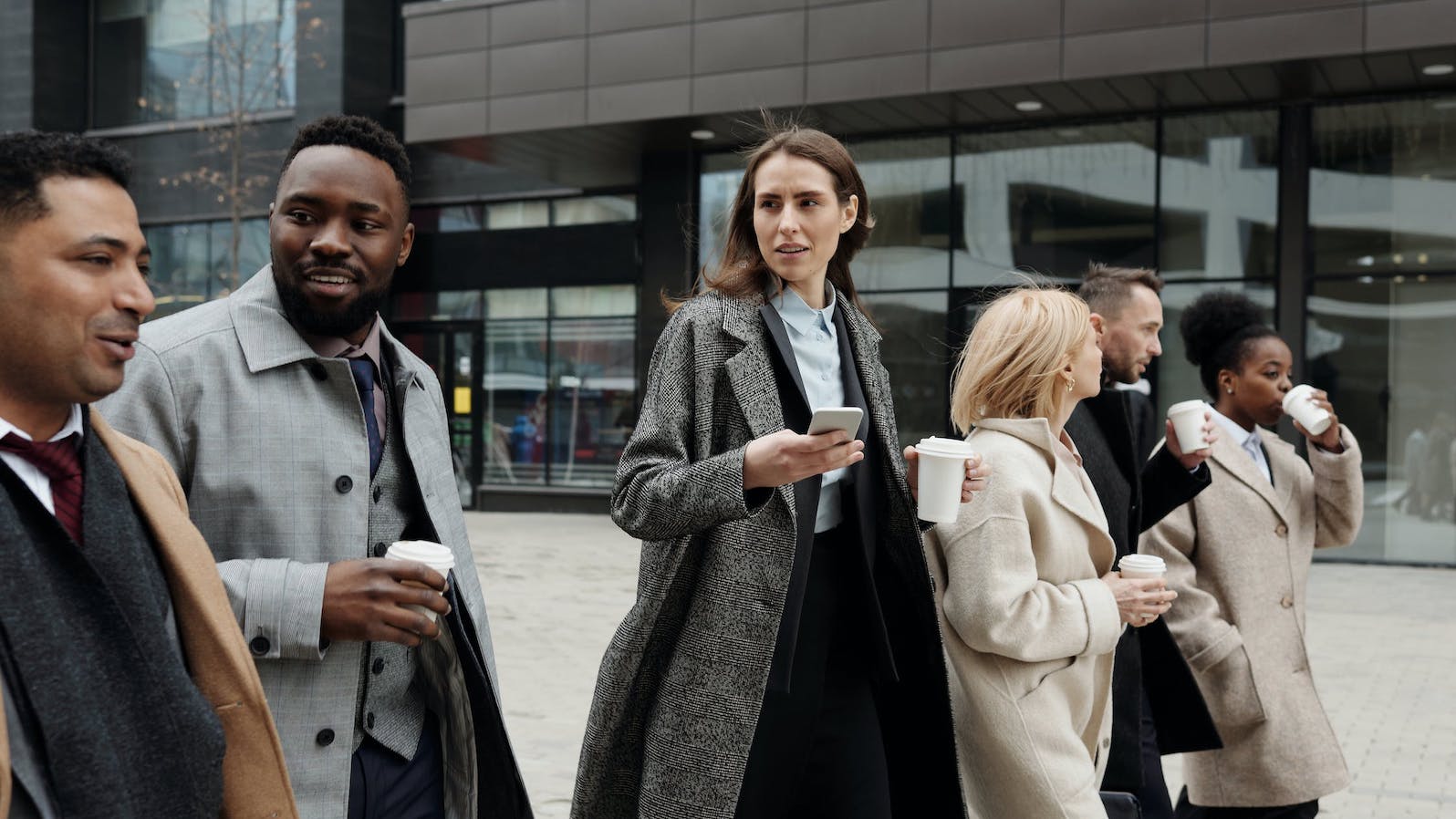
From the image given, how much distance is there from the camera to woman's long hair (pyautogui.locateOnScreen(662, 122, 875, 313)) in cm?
298

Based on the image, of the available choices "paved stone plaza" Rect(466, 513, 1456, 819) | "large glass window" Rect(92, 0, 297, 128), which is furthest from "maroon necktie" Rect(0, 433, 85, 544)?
"large glass window" Rect(92, 0, 297, 128)

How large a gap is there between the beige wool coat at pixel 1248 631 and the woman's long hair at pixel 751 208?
6.08 ft

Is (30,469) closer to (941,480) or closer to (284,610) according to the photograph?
(284,610)

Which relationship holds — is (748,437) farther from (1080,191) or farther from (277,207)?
(1080,191)

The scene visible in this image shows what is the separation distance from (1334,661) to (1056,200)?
7.97m

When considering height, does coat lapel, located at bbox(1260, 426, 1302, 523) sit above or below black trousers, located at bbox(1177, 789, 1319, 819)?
above

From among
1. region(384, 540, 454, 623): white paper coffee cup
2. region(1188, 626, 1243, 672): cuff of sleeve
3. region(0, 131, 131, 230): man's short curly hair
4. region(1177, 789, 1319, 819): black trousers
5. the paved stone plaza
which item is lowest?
the paved stone plaza

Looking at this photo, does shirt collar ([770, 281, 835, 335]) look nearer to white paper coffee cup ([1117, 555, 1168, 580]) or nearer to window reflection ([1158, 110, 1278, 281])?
white paper coffee cup ([1117, 555, 1168, 580])

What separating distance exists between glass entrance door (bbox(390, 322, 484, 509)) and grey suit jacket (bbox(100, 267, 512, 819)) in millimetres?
17987

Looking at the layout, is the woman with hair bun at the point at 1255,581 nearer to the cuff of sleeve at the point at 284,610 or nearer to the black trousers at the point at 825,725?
the black trousers at the point at 825,725

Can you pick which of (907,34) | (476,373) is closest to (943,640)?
(907,34)

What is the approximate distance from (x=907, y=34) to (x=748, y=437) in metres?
12.4

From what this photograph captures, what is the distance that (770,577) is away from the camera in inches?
105

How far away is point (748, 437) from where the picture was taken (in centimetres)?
275
